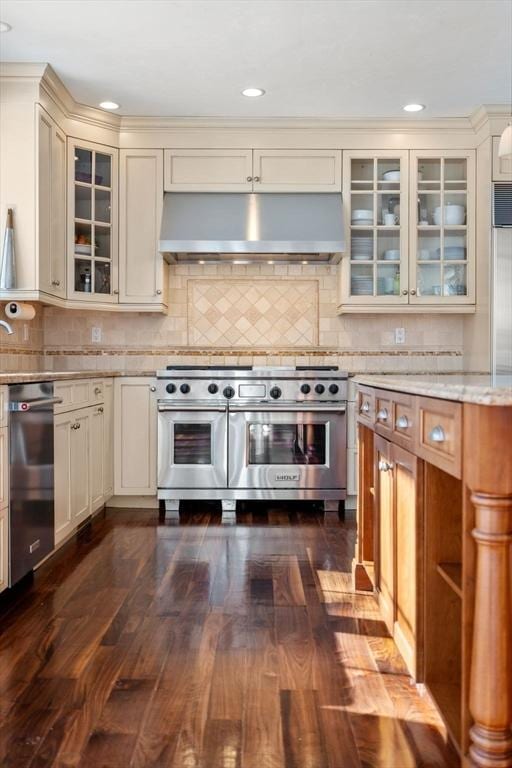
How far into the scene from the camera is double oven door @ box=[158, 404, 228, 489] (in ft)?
14.5

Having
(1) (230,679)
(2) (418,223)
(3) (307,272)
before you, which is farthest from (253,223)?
(1) (230,679)

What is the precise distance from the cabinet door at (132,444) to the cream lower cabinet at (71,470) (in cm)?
63

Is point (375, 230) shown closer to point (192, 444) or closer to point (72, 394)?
point (192, 444)

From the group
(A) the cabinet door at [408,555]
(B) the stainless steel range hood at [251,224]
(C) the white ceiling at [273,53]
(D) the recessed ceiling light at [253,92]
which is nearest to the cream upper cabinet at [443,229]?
(C) the white ceiling at [273,53]

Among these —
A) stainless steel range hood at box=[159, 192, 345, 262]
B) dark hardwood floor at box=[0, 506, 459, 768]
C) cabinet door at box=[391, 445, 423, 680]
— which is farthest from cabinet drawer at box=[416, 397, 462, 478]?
stainless steel range hood at box=[159, 192, 345, 262]

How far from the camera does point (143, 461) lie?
4.61 metres

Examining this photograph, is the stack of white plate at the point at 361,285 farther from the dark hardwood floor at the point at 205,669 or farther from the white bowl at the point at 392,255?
the dark hardwood floor at the point at 205,669

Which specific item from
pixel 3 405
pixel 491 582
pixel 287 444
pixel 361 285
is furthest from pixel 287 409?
pixel 491 582

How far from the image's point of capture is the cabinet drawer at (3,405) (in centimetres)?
256

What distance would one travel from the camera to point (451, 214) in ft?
15.2

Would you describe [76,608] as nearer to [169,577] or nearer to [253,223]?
[169,577]

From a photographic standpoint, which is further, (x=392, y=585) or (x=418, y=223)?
(x=418, y=223)

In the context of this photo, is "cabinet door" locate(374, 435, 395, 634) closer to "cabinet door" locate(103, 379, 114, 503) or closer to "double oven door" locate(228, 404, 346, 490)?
"double oven door" locate(228, 404, 346, 490)

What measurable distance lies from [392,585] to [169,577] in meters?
1.18
